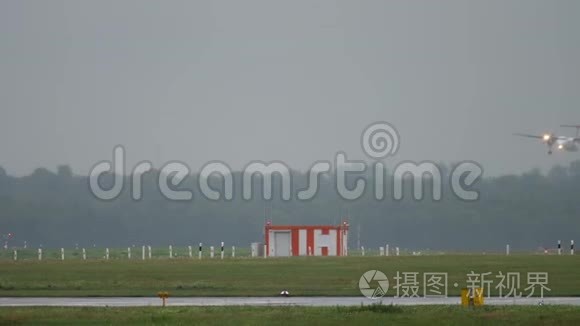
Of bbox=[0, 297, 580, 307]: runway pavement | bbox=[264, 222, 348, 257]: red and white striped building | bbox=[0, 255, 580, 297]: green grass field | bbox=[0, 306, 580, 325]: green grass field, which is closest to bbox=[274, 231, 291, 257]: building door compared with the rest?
bbox=[264, 222, 348, 257]: red and white striped building

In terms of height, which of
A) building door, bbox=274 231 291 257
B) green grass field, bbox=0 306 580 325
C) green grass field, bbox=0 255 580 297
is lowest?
green grass field, bbox=0 306 580 325

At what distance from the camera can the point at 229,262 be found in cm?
5847

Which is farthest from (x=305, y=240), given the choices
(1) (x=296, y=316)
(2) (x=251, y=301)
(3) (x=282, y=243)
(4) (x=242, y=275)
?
(1) (x=296, y=316)

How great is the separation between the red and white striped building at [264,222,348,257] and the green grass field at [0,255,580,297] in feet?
39.1

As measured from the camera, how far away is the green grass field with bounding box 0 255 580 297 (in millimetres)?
41344

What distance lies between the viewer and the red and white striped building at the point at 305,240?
237 ft

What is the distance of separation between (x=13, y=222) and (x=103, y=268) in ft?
118

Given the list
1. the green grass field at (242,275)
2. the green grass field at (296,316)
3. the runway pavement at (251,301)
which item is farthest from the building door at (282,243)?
the green grass field at (296,316)

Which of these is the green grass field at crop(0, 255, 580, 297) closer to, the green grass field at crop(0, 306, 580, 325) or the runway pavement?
the runway pavement

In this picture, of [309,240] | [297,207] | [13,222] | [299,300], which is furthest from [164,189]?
[299,300]

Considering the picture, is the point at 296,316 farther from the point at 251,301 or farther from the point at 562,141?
the point at 562,141

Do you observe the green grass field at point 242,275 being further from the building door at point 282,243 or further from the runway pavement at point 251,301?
the building door at point 282,243

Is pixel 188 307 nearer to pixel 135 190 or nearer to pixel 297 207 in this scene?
pixel 135 190

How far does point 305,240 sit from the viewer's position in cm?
7262
